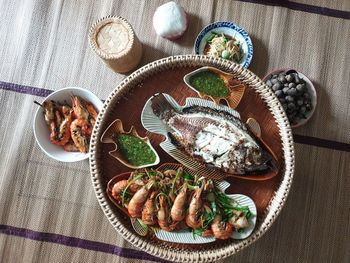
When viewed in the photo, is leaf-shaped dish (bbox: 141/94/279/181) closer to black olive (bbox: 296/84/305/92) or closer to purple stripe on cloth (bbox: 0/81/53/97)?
black olive (bbox: 296/84/305/92)

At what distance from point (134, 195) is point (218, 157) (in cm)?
27

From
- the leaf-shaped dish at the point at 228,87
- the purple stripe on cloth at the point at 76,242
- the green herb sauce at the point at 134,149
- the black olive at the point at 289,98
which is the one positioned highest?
the black olive at the point at 289,98

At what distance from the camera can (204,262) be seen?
3.83ft

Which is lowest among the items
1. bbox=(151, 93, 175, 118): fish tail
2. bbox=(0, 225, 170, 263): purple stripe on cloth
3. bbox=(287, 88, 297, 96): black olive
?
bbox=(0, 225, 170, 263): purple stripe on cloth

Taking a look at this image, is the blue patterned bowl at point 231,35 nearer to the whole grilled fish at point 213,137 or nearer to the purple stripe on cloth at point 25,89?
the whole grilled fish at point 213,137

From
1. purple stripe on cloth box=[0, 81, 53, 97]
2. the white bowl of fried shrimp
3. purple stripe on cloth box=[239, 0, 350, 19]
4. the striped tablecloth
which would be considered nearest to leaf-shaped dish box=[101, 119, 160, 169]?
the white bowl of fried shrimp

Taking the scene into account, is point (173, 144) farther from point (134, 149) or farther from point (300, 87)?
point (300, 87)

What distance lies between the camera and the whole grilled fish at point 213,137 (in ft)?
3.75

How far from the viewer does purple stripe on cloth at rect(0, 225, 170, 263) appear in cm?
146

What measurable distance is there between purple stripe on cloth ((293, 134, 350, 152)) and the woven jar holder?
67 cm

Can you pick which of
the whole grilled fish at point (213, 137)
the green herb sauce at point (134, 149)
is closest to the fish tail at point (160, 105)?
the whole grilled fish at point (213, 137)

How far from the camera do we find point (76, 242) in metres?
1.47

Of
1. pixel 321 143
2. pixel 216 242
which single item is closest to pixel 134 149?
pixel 216 242

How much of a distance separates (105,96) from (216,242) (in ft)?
2.21
